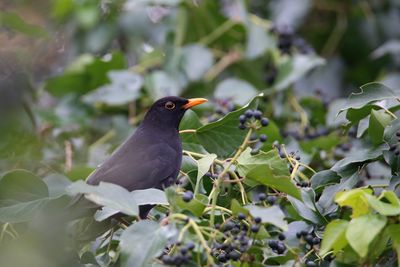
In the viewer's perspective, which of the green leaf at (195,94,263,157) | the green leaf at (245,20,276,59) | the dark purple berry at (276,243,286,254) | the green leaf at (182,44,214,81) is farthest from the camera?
the green leaf at (245,20,276,59)

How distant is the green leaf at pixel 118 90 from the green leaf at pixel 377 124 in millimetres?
2999

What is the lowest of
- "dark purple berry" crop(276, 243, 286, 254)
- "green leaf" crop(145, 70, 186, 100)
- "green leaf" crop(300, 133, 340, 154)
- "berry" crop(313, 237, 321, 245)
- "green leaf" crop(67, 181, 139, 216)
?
"green leaf" crop(145, 70, 186, 100)

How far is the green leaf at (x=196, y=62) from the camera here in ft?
21.6

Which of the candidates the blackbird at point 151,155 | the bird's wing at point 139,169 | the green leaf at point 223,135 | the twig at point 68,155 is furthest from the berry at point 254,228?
the twig at point 68,155

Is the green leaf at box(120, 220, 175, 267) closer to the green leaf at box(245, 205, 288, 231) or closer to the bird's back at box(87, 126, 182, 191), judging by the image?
the green leaf at box(245, 205, 288, 231)

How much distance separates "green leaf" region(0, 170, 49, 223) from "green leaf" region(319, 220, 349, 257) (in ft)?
3.97

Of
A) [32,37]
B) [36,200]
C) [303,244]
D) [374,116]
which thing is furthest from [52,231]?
[32,37]

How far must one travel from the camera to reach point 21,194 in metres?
3.42

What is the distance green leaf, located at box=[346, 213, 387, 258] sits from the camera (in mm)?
2744

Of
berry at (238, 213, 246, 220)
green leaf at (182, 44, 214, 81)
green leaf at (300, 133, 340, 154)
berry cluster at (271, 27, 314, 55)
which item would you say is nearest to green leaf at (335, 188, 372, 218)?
berry at (238, 213, 246, 220)

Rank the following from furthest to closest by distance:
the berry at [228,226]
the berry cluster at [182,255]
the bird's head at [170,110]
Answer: the bird's head at [170,110] < the berry at [228,226] < the berry cluster at [182,255]

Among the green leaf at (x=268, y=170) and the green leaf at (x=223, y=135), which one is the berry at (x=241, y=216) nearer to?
the green leaf at (x=268, y=170)

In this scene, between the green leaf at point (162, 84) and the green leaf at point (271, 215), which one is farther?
the green leaf at point (162, 84)

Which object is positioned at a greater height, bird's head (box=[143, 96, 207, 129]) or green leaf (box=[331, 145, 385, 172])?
green leaf (box=[331, 145, 385, 172])
